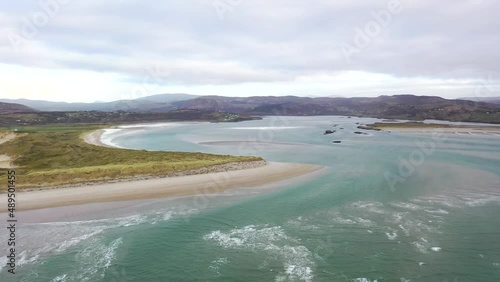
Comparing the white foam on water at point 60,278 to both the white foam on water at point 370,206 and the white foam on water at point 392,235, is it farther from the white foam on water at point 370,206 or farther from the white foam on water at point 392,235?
the white foam on water at point 370,206

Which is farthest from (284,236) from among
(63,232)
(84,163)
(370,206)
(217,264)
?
(84,163)

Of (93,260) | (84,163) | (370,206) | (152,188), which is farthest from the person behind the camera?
(84,163)

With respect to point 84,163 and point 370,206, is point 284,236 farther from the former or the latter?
point 84,163

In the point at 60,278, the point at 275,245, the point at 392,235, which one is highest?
the point at 392,235

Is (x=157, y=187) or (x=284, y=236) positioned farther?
(x=157, y=187)

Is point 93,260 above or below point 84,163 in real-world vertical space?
below

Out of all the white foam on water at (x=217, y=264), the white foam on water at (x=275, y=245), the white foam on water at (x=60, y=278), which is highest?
the white foam on water at (x=275, y=245)

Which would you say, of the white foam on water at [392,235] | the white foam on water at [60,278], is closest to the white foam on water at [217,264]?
the white foam on water at [60,278]

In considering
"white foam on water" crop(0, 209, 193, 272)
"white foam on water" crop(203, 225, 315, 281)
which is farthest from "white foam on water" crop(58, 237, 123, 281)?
"white foam on water" crop(203, 225, 315, 281)
